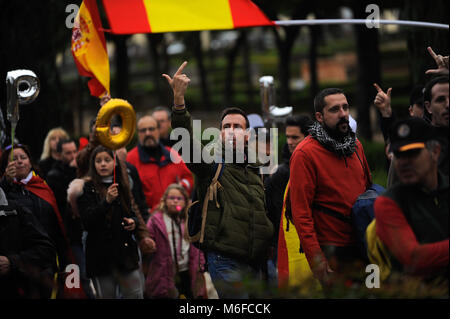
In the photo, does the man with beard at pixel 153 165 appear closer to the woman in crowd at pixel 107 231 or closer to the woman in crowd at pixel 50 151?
the woman in crowd at pixel 50 151

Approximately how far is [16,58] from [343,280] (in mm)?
10015

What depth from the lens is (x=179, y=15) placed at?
6750 millimetres

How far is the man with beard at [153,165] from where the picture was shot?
31.9 ft

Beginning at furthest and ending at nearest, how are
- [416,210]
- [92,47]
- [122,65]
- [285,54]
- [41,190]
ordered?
[122,65] < [285,54] < [41,190] < [92,47] < [416,210]

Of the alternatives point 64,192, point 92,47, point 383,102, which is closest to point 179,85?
point 383,102

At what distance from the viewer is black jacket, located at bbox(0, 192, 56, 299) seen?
6168mm

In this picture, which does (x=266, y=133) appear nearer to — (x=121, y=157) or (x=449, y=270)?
(x=121, y=157)

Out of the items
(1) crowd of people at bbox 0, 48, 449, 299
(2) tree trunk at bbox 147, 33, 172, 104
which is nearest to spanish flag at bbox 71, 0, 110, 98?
(1) crowd of people at bbox 0, 48, 449, 299

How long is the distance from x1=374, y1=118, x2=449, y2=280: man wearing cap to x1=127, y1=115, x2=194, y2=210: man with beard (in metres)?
5.09

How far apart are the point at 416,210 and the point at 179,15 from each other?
2814 millimetres

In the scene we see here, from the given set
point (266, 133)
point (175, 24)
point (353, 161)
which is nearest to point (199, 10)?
point (175, 24)

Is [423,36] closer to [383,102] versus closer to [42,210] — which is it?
[383,102]

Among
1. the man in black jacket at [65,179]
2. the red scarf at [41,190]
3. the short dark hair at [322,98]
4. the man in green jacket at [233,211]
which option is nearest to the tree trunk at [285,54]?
the man in black jacket at [65,179]

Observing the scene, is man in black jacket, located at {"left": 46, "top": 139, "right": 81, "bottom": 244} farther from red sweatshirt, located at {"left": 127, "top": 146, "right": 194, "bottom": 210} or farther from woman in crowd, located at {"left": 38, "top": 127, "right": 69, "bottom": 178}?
red sweatshirt, located at {"left": 127, "top": 146, "right": 194, "bottom": 210}
